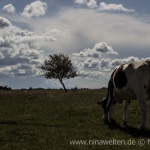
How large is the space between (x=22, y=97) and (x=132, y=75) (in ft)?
78.6

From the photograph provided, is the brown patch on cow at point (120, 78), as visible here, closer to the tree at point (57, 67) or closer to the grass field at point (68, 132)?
the grass field at point (68, 132)

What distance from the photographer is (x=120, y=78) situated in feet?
52.2

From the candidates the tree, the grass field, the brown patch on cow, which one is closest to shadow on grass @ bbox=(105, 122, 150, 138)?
the grass field

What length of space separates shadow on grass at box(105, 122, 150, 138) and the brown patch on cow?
234 centimetres

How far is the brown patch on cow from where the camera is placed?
15.5 metres

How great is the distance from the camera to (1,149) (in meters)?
11.3

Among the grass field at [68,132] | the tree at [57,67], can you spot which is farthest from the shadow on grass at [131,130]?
the tree at [57,67]

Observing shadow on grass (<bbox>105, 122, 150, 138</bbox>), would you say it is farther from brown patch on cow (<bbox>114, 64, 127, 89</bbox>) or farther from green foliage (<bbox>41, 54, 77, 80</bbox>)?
green foliage (<bbox>41, 54, 77, 80</bbox>)

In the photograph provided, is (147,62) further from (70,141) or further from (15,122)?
(15,122)

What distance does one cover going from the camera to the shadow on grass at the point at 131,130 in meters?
13.7

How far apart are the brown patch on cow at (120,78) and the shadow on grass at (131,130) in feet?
7.67

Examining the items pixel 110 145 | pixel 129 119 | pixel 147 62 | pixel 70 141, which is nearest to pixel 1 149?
pixel 70 141

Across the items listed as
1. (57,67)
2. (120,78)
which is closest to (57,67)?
(57,67)

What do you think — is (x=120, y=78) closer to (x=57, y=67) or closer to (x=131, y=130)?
(x=131, y=130)
